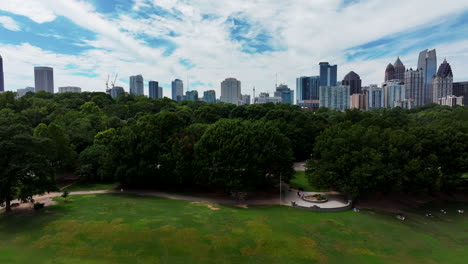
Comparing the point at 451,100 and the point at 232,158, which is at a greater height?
the point at 451,100

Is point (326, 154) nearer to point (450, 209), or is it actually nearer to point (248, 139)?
point (248, 139)

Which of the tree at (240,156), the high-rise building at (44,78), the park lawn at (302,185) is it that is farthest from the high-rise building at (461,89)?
the high-rise building at (44,78)

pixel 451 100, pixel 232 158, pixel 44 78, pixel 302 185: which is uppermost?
pixel 44 78

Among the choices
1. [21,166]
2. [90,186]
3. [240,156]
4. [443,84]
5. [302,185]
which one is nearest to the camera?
[21,166]

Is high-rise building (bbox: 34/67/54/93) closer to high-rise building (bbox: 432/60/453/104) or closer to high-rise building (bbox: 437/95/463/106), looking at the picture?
high-rise building (bbox: 437/95/463/106)

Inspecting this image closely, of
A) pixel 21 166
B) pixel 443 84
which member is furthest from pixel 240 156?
pixel 443 84

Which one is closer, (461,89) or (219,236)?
(219,236)

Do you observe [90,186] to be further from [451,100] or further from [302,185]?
[451,100]

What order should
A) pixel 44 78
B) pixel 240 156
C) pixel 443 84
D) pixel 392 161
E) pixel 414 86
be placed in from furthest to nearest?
pixel 414 86
pixel 443 84
pixel 44 78
pixel 240 156
pixel 392 161
